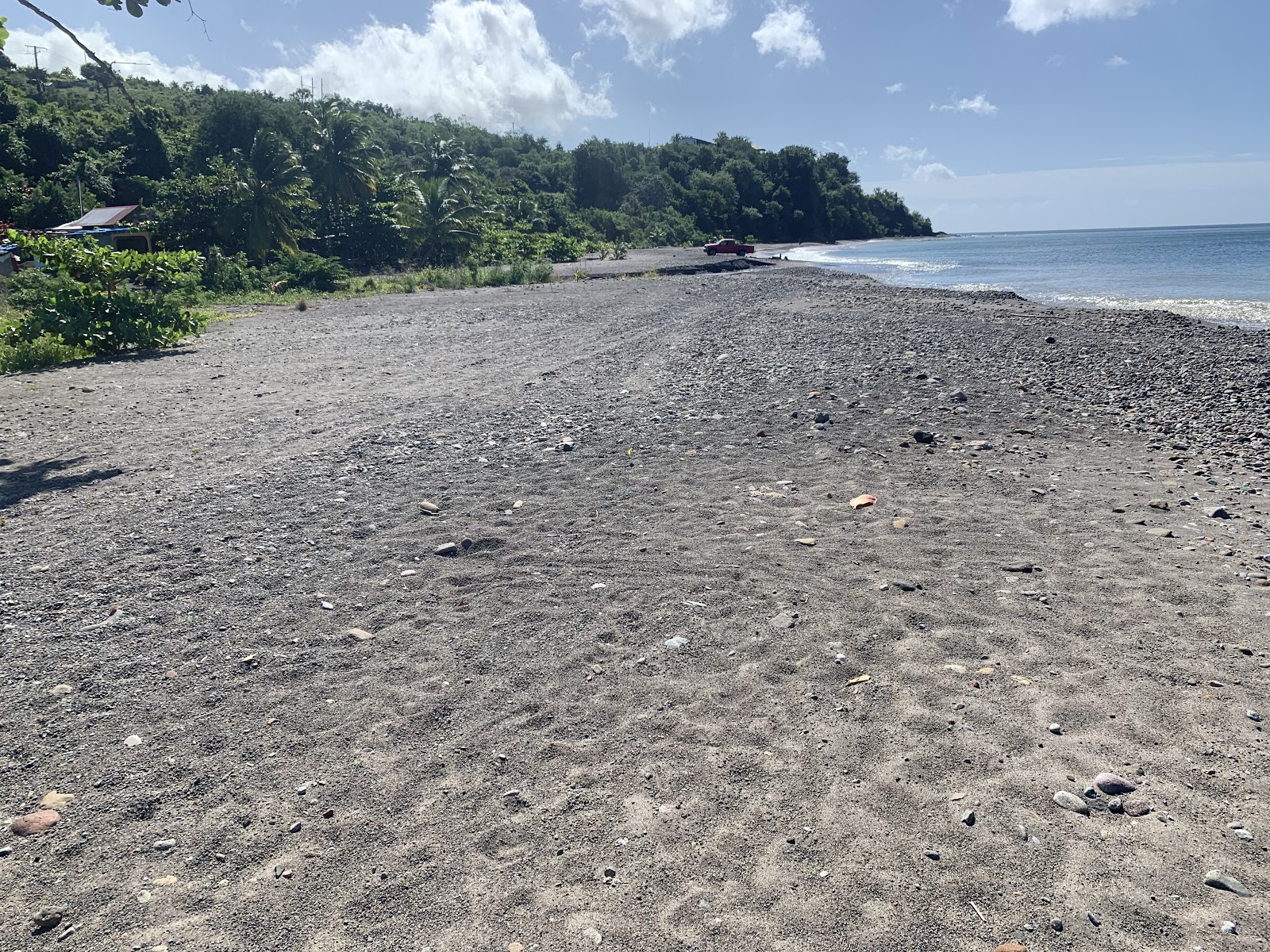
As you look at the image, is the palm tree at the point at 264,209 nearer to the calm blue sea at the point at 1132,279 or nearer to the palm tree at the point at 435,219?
the palm tree at the point at 435,219

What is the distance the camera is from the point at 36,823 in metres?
2.95

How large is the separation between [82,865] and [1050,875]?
330 cm

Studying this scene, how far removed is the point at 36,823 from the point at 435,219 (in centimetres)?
4295

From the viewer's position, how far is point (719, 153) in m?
126

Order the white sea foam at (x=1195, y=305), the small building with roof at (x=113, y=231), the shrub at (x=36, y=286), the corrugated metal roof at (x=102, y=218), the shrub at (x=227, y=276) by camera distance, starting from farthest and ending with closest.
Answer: the corrugated metal roof at (x=102, y=218)
the small building with roof at (x=113, y=231)
the shrub at (x=227, y=276)
the white sea foam at (x=1195, y=305)
the shrub at (x=36, y=286)

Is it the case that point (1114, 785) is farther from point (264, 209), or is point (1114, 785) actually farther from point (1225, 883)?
point (264, 209)

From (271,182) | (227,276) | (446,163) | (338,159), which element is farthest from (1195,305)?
(446,163)

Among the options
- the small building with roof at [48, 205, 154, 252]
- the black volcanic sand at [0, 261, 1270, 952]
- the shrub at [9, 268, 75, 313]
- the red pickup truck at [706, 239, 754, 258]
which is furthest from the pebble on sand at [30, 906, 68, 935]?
the red pickup truck at [706, 239, 754, 258]

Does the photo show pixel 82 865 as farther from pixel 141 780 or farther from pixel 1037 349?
pixel 1037 349

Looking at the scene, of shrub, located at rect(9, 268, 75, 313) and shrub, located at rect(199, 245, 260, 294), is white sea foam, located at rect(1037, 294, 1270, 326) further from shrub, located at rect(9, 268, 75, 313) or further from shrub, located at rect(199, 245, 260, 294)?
shrub, located at rect(199, 245, 260, 294)

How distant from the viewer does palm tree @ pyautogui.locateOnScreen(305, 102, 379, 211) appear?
43.9m

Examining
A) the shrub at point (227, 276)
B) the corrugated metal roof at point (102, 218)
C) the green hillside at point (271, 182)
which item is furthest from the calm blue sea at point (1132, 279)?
the corrugated metal roof at point (102, 218)

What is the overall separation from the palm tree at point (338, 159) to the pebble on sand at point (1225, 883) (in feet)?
160

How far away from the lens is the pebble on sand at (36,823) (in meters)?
2.91
